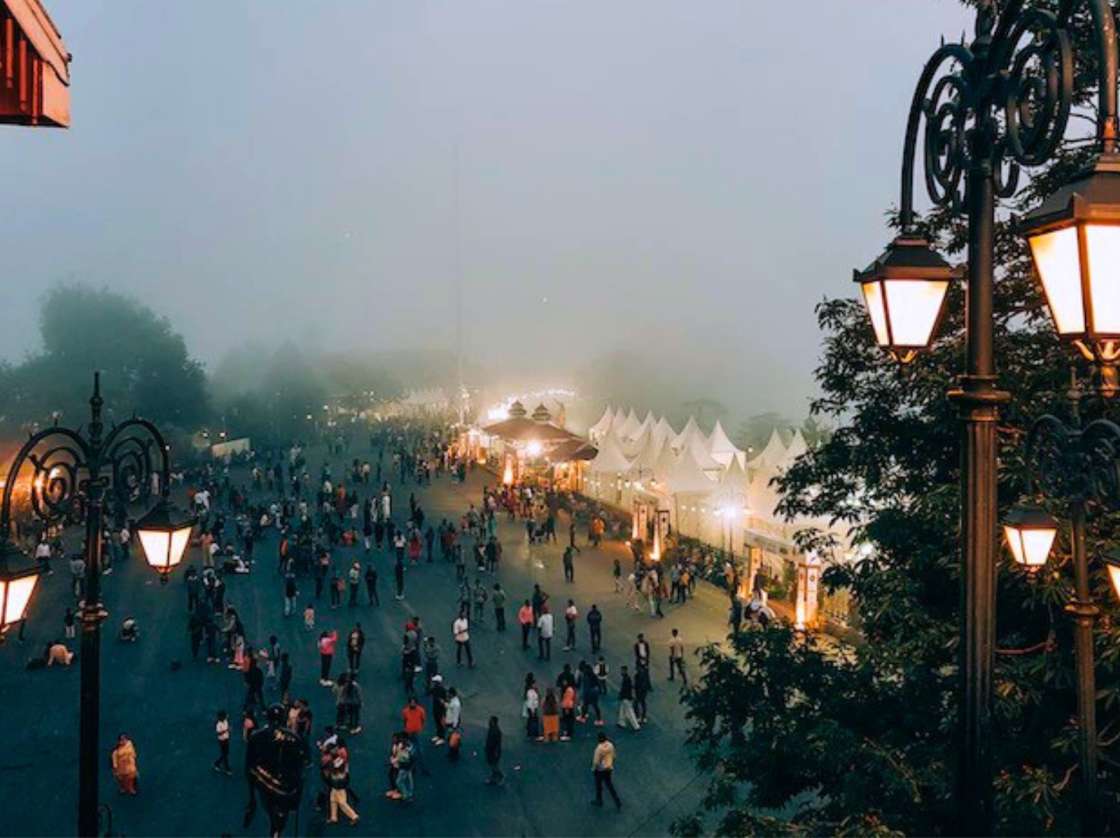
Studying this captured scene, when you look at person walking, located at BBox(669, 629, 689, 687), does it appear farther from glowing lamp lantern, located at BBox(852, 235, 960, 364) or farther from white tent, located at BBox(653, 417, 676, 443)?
white tent, located at BBox(653, 417, 676, 443)

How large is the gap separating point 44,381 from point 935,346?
210ft

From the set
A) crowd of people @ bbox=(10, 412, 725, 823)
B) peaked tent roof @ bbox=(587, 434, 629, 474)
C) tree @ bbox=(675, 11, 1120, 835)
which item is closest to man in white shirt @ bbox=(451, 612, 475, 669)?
crowd of people @ bbox=(10, 412, 725, 823)

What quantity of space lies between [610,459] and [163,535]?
27549 mm

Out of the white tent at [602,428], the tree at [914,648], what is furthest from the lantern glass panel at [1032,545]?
the white tent at [602,428]

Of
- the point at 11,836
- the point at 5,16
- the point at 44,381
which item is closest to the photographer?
the point at 5,16

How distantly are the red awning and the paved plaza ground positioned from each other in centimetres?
975

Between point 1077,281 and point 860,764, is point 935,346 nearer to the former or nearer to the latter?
point 860,764

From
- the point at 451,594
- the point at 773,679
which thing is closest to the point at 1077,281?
the point at 773,679

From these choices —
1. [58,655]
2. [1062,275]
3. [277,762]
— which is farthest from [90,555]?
[58,655]

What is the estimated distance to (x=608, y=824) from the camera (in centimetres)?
1087

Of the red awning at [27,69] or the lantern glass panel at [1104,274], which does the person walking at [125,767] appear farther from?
the lantern glass panel at [1104,274]

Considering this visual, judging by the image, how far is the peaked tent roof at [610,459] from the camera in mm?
32928

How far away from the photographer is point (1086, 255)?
229 centimetres

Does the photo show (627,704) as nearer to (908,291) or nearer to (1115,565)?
(1115,565)
